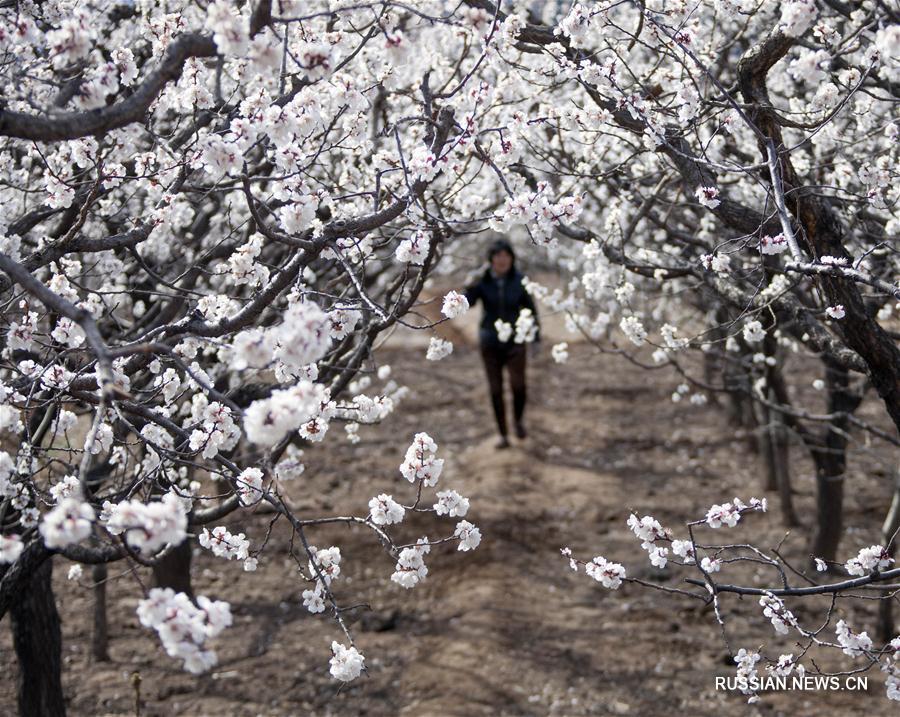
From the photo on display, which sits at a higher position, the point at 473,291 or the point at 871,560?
the point at 473,291

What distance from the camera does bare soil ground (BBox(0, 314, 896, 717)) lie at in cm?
592

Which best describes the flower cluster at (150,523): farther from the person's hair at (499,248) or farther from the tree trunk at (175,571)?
the person's hair at (499,248)

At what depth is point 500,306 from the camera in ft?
31.4

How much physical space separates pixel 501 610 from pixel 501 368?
353 centimetres

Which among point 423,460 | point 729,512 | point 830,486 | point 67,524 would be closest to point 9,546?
point 67,524

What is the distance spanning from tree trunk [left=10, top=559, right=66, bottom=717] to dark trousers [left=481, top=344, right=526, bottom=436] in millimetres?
5571

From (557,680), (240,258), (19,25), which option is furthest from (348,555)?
(19,25)

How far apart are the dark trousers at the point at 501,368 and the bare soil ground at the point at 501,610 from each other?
57 centimetres

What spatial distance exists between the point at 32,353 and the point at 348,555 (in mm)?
4150

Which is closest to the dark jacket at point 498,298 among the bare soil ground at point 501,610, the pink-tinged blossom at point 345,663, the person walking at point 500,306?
the person walking at point 500,306

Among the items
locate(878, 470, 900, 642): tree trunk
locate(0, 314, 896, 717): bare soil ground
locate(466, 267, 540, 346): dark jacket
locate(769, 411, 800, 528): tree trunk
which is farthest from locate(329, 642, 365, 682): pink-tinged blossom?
locate(466, 267, 540, 346): dark jacket

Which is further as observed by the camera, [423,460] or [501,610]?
[501,610]

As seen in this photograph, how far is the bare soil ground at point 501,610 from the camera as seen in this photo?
5922 millimetres

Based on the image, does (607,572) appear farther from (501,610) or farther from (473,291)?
(473,291)
